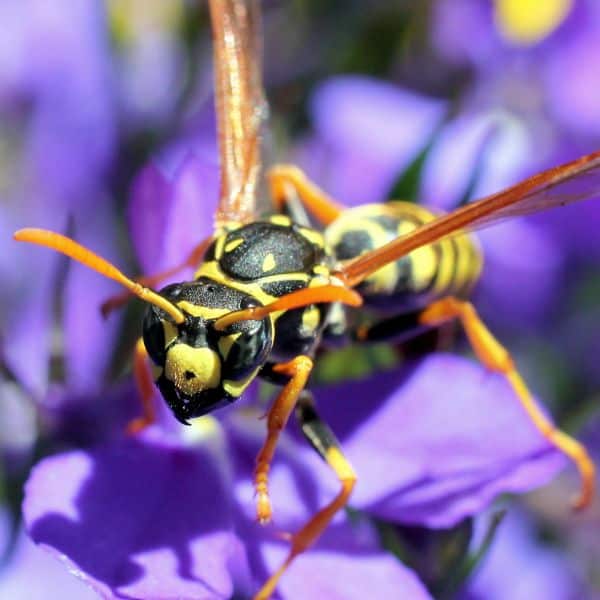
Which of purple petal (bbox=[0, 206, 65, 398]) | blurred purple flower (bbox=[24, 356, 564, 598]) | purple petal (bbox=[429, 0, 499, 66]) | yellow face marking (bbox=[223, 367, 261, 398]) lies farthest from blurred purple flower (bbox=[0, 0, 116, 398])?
purple petal (bbox=[429, 0, 499, 66])

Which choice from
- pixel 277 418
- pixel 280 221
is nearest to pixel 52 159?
pixel 280 221

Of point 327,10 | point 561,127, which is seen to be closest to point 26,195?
point 327,10

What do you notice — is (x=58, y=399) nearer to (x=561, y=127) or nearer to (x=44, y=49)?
(x=44, y=49)

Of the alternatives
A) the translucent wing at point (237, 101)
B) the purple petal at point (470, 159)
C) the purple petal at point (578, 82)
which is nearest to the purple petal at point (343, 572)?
the translucent wing at point (237, 101)

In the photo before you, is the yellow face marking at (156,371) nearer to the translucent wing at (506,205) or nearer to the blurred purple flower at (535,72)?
the translucent wing at (506,205)

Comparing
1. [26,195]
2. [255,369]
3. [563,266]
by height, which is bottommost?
[563,266]
